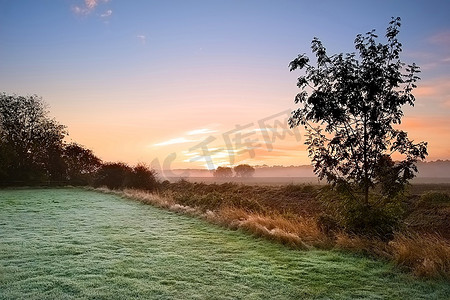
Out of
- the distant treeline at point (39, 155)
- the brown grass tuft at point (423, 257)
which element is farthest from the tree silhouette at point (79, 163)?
the brown grass tuft at point (423, 257)

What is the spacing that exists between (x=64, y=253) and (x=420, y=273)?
6428 millimetres

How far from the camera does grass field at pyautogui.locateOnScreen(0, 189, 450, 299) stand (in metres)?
4.52

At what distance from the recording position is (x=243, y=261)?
6.07 meters

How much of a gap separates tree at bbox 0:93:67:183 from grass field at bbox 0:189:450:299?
3214 cm

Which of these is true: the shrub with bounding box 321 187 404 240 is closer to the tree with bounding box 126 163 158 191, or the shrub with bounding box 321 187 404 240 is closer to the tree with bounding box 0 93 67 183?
the tree with bounding box 126 163 158 191

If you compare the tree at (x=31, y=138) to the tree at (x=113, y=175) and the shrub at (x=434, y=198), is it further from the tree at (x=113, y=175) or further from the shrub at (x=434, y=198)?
the shrub at (x=434, y=198)

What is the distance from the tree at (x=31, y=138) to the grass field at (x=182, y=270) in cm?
3214

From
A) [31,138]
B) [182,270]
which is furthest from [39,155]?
[182,270]

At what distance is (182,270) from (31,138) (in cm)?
3997

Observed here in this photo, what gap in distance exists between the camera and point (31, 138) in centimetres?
3862

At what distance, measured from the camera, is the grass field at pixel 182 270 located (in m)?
4.52

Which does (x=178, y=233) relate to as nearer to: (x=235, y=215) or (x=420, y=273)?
(x=235, y=215)

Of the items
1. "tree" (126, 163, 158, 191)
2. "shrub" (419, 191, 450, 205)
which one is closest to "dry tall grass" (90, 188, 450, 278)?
"shrub" (419, 191, 450, 205)

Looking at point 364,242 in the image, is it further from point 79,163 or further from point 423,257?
point 79,163
